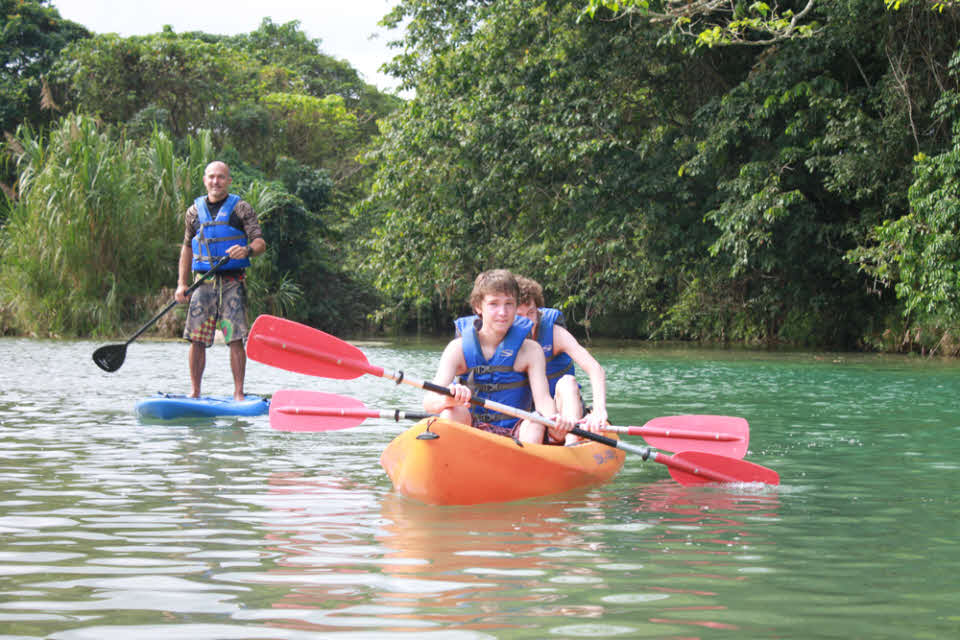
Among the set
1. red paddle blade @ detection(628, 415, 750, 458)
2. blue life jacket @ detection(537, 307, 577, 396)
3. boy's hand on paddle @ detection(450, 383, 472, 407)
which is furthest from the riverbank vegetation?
boy's hand on paddle @ detection(450, 383, 472, 407)

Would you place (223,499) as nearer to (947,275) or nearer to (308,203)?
(947,275)

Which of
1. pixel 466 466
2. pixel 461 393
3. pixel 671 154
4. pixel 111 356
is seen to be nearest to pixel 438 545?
pixel 466 466

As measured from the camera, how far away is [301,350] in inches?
198

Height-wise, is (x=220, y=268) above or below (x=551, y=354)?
above

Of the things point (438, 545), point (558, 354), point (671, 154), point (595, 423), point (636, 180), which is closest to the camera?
point (438, 545)

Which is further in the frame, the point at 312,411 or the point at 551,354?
the point at 551,354

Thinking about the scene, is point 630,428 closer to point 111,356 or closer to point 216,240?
point 216,240

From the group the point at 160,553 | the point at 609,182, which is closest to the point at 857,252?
the point at 609,182

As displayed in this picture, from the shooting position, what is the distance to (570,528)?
3.51 metres

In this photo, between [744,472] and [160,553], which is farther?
[744,472]

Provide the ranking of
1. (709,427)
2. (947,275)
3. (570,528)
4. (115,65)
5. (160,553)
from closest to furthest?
(160,553), (570,528), (709,427), (947,275), (115,65)

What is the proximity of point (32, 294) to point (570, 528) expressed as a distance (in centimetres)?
1617

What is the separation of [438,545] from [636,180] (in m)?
14.3

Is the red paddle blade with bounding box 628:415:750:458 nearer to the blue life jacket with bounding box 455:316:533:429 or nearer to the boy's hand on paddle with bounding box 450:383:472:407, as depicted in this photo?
the blue life jacket with bounding box 455:316:533:429
